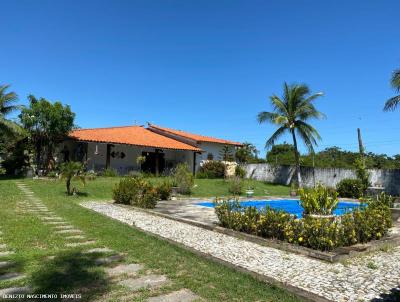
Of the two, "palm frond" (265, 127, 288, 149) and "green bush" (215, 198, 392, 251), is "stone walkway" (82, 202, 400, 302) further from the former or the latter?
"palm frond" (265, 127, 288, 149)

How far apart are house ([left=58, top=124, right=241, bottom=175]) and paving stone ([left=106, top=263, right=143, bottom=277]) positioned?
18.9 meters

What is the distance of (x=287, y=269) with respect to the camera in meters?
5.80

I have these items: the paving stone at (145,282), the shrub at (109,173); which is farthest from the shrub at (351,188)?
the paving stone at (145,282)

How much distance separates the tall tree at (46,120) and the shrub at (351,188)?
1890 centimetres

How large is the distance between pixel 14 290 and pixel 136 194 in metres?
9.92

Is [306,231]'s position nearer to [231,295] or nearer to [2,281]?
[231,295]

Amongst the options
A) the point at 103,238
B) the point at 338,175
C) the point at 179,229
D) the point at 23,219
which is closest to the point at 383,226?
the point at 179,229

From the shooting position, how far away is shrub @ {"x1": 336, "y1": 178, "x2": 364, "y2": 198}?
23453 millimetres

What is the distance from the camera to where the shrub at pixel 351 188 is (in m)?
23.5

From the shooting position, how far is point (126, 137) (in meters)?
30.0

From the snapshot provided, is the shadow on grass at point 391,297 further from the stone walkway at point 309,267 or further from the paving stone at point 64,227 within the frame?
the paving stone at point 64,227

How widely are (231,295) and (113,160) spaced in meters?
25.8

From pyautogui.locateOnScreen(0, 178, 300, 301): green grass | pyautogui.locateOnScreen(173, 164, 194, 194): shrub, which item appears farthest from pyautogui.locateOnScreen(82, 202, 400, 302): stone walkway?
pyautogui.locateOnScreen(173, 164, 194, 194): shrub

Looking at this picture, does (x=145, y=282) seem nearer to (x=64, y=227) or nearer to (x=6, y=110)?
(x=64, y=227)
